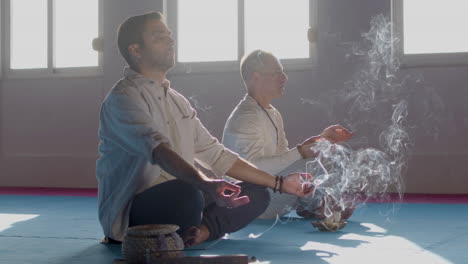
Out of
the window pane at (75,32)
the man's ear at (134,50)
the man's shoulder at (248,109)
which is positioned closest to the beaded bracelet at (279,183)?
the man's ear at (134,50)

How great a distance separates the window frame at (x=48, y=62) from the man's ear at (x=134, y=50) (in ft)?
14.2

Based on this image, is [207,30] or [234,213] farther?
[207,30]

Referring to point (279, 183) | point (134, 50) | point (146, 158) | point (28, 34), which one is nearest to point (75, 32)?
point (28, 34)

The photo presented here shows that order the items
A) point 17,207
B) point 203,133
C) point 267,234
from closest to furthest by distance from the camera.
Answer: point 203,133
point 267,234
point 17,207

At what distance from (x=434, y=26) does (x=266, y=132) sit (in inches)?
122

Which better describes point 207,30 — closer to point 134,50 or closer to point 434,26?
point 434,26

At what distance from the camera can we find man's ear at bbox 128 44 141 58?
2955mm

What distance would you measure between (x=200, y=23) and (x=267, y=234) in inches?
150

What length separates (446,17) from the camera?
246 inches

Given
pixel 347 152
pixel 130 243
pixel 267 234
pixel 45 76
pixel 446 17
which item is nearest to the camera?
pixel 130 243

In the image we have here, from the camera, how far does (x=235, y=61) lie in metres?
6.75

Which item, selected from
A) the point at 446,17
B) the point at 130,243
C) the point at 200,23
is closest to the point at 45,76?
the point at 200,23

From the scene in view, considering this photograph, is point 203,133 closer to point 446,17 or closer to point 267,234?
point 267,234

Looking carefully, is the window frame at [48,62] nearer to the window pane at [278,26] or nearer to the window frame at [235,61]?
the window frame at [235,61]
